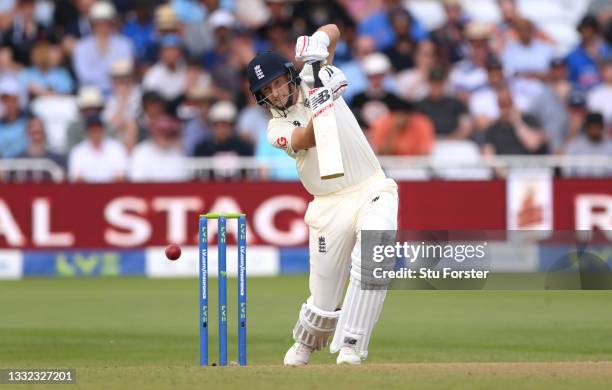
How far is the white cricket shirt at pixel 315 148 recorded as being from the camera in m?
7.81

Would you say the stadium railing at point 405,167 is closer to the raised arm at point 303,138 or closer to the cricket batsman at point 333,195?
the cricket batsman at point 333,195

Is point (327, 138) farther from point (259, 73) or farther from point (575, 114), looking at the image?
point (575, 114)

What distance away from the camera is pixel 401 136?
1516 centimetres

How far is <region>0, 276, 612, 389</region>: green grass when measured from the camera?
7000 mm

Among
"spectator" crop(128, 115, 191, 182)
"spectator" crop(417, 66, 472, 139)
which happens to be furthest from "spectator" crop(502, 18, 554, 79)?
"spectator" crop(128, 115, 191, 182)

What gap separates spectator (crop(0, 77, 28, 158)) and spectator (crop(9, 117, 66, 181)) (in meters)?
0.22

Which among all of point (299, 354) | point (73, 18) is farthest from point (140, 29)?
point (299, 354)

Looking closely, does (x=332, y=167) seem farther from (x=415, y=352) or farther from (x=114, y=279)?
(x=114, y=279)

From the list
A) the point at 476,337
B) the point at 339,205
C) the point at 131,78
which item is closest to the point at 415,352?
the point at 476,337

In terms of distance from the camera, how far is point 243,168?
1517 centimetres

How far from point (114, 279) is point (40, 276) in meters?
0.82

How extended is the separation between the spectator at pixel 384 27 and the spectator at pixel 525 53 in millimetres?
1053

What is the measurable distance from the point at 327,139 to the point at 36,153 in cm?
832

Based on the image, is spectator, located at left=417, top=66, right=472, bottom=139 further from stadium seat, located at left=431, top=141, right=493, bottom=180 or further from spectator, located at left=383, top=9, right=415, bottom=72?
spectator, located at left=383, top=9, right=415, bottom=72
